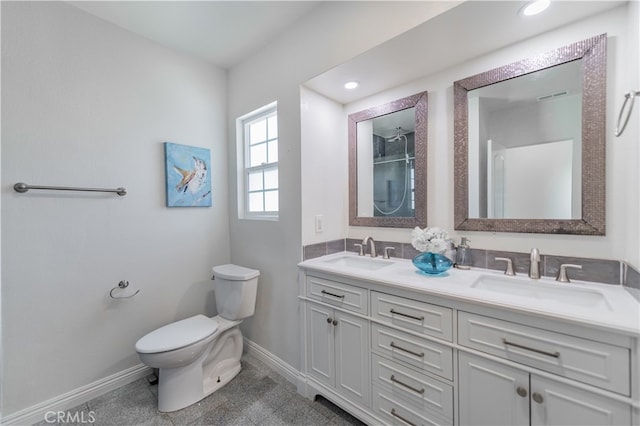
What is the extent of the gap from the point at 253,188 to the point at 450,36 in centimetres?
182

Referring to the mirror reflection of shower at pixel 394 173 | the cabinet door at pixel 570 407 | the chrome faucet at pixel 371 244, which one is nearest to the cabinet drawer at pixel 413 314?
the cabinet door at pixel 570 407

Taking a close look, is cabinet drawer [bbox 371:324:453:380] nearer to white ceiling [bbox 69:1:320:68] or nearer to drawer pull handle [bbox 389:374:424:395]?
drawer pull handle [bbox 389:374:424:395]

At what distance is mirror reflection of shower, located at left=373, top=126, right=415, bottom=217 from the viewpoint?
1771 mm

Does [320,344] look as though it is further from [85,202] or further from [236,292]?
[85,202]

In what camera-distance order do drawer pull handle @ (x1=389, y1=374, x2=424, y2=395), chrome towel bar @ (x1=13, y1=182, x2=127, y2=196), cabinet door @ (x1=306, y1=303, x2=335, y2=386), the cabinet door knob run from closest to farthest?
the cabinet door knob → drawer pull handle @ (x1=389, y1=374, x2=424, y2=395) → chrome towel bar @ (x1=13, y1=182, x2=127, y2=196) → cabinet door @ (x1=306, y1=303, x2=335, y2=386)

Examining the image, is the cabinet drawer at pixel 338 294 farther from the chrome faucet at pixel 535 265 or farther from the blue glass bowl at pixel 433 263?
the chrome faucet at pixel 535 265

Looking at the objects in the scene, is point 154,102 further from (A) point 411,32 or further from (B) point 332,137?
(A) point 411,32

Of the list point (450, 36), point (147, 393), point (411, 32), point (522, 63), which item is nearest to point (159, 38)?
point (411, 32)

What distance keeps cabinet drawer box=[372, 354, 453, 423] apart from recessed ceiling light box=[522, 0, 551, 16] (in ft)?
5.63

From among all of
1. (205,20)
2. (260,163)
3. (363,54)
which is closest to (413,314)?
(363,54)

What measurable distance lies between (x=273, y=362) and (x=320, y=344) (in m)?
0.63

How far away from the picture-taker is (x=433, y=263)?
4.56 feet

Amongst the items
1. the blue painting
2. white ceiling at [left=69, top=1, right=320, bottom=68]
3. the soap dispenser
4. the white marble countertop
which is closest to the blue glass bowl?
the white marble countertop

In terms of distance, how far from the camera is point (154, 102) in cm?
200
